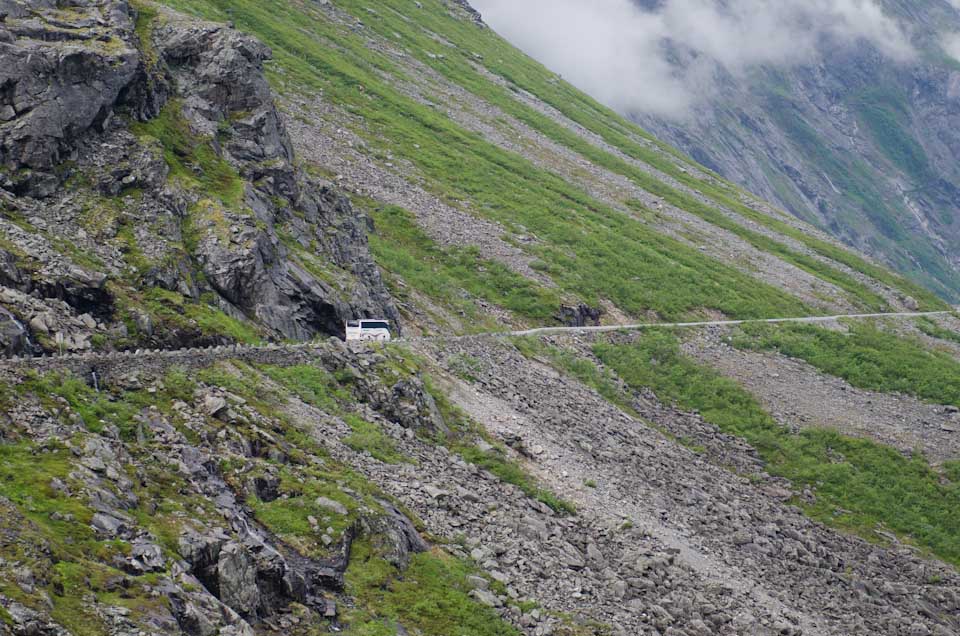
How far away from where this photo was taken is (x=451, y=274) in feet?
274

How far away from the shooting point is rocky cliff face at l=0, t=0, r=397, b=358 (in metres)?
42.1

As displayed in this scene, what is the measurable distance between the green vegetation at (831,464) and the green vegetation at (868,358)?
12.8 m

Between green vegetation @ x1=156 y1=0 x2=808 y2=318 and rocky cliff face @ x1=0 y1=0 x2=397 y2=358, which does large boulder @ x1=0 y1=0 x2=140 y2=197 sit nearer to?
rocky cliff face @ x1=0 y1=0 x2=397 y2=358

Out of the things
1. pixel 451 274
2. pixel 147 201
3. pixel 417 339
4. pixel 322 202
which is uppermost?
pixel 322 202

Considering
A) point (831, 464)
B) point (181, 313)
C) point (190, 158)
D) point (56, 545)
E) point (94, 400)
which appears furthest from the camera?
point (831, 464)

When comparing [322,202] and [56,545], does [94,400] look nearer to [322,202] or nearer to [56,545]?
[56,545]

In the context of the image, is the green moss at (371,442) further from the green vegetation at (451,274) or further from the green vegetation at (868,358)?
the green vegetation at (868,358)

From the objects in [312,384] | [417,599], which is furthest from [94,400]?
[417,599]

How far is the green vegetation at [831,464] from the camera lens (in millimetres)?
58969

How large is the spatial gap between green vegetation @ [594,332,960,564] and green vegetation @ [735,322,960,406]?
12839 mm

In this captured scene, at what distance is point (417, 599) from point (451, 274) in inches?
2082

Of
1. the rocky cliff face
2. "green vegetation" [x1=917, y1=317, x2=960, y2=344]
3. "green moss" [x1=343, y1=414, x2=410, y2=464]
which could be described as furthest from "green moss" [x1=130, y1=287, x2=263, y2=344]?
"green vegetation" [x1=917, y1=317, x2=960, y2=344]

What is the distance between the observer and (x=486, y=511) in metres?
39.3

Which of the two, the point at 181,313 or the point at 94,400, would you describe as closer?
the point at 94,400
